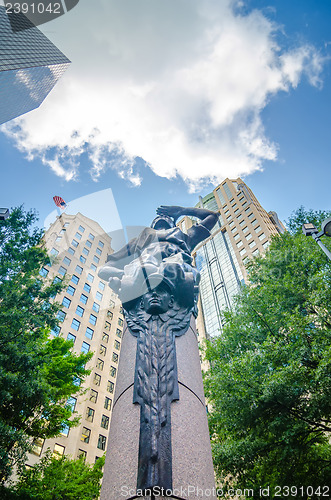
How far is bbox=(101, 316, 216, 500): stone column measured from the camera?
3476 millimetres

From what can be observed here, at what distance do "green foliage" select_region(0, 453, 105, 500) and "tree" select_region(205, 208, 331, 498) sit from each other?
21.2 ft

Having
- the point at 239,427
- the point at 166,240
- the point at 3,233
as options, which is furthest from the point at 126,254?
the point at 3,233

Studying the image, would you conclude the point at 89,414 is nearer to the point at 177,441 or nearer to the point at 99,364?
the point at 99,364

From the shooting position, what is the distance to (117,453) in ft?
12.8

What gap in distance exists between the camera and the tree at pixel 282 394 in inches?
378

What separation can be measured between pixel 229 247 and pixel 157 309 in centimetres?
5216

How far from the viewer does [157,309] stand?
5.19 meters

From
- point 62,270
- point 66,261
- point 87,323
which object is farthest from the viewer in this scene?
point 66,261

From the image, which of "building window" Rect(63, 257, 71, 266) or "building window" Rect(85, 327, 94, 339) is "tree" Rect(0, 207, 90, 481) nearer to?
"building window" Rect(85, 327, 94, 339)

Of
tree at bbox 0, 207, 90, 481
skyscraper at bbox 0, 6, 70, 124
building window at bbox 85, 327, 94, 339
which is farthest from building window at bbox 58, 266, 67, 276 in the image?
tree at bbox 0, 207, 90, 481

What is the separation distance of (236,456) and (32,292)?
30.3 ft

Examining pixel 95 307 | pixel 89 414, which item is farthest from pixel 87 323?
pixel 89 414

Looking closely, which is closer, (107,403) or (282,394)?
(282,394)

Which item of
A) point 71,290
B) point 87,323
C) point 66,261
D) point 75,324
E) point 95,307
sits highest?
point 66,261
